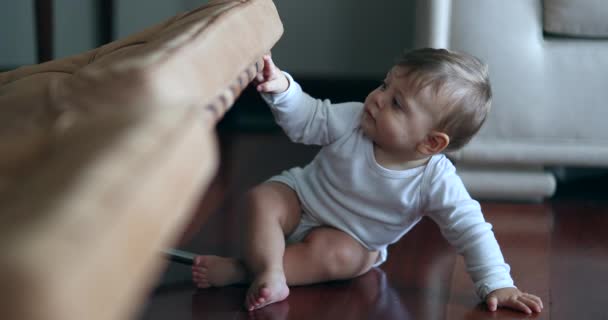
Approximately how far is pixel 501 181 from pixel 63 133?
129cm

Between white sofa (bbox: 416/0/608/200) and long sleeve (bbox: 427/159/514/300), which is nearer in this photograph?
long sleeve (bbox: 427/159/514/300)

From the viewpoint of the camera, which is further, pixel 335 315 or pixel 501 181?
pixel 501 181

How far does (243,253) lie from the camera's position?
1.26m

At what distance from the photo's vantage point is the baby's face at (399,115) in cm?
123

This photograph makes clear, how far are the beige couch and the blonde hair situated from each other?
1.78ft

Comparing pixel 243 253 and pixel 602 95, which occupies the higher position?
pixel 602 95

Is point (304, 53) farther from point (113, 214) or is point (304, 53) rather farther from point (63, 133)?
point (113, 214)

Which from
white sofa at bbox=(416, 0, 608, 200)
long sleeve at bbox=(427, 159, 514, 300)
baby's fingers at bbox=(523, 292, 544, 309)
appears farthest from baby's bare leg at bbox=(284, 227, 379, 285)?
white sofa at bbox=(416, 0, 608, 200)

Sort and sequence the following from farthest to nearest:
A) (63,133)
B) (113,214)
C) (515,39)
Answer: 1. (515,39)
2. (63,133)
3. (113,214)

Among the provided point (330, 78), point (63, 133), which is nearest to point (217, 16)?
point (63, 133)

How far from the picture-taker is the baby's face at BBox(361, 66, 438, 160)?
4.03 feet

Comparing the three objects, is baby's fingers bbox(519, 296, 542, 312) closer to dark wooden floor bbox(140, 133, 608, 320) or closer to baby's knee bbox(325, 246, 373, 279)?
dark wooden floor bbox(140, 133, 608, 320)

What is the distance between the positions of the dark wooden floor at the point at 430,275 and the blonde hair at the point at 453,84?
250 millimetres

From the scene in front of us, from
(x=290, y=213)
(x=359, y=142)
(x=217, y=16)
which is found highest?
(x=217, y=16)
